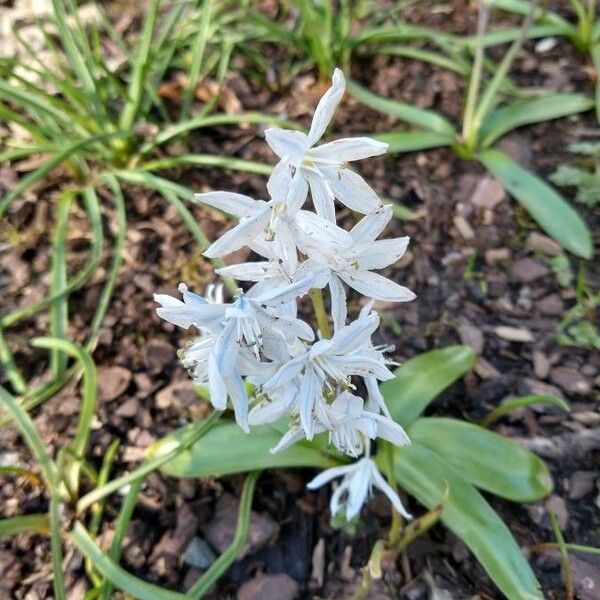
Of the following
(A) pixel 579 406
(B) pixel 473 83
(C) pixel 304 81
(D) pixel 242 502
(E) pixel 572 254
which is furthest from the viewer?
(C) pixel 304 81

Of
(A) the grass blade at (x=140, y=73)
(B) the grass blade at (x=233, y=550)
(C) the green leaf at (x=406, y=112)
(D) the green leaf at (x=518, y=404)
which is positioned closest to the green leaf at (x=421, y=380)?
(D) the green leaf at (x=518, y=404)

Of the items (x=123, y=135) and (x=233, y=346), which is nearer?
(x=233, y=346)

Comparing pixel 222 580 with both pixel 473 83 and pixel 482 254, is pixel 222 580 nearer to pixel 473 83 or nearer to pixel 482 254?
pixel 482 254

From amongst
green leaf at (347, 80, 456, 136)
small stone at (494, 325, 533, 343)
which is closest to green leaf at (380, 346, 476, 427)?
small stone at (494, 325, 533, 343)

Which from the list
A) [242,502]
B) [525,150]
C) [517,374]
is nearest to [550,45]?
[525,150]

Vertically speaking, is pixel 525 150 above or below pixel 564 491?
above

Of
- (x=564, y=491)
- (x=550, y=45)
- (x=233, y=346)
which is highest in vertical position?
(x=233, y=346)

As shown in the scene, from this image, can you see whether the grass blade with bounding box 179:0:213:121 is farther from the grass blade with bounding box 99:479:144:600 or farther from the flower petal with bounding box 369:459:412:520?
the flower petal with bounding box 369:459:412:520

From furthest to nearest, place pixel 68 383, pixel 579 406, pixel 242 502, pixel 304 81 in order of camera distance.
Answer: pixel 304 81
pixel 68 383
pixel 579 406
pixel 242 502
